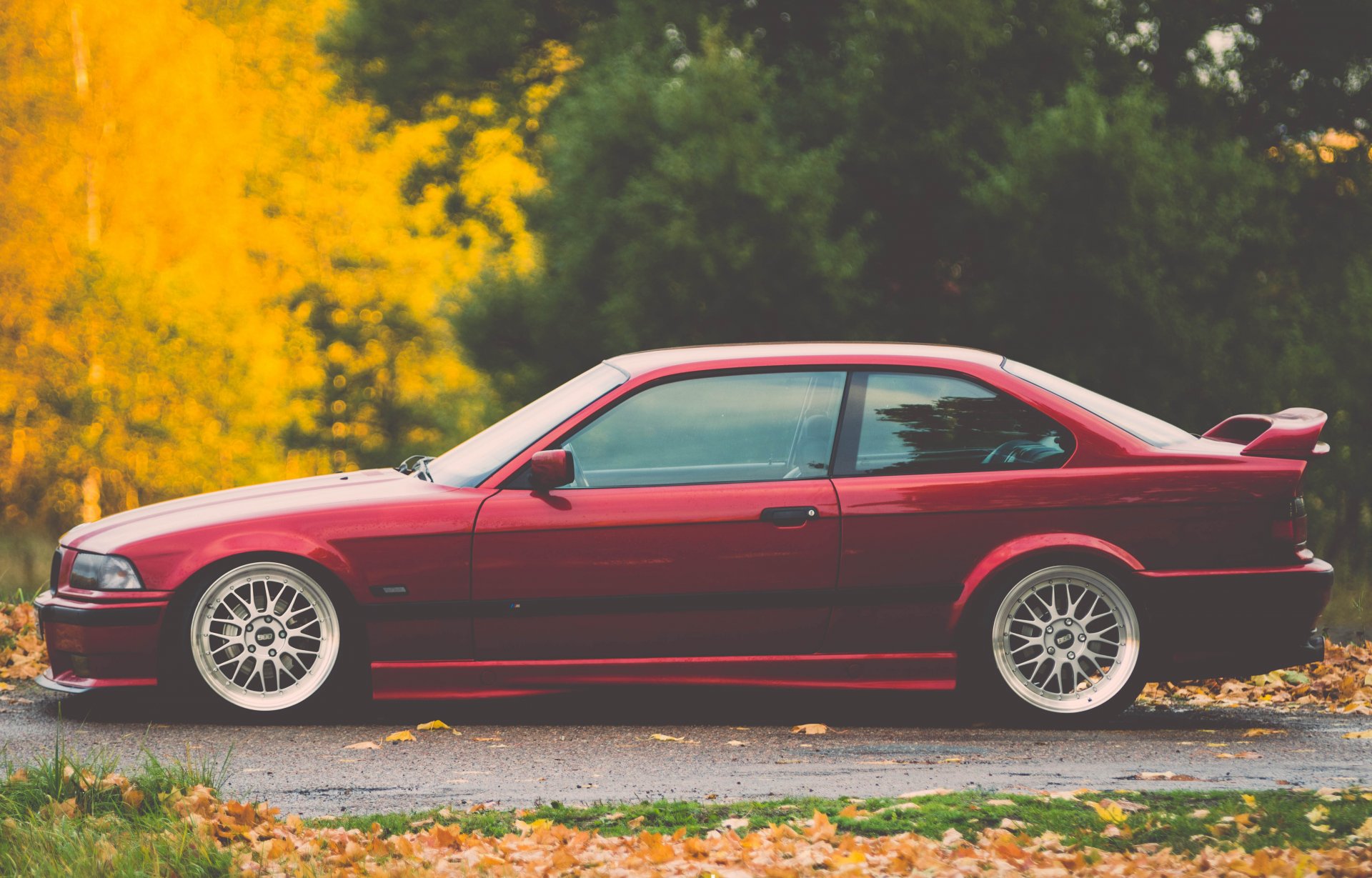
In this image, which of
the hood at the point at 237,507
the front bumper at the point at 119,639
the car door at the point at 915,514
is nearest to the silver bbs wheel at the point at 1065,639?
the car door at the point at 915,514

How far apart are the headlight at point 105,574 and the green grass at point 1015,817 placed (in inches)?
78.5

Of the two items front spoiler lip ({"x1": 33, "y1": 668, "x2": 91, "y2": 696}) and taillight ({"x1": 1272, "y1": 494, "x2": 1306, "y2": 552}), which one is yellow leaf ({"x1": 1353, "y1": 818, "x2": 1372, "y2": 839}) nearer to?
taillight ({"x1": 1272, "y1": 494, "x2": 1306, "y2": 552})

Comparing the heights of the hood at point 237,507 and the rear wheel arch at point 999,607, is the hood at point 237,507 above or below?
above

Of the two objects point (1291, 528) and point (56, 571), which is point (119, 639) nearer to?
point (56, 571)

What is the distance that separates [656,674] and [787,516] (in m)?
0.83

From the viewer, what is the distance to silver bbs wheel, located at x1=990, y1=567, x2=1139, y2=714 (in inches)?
247

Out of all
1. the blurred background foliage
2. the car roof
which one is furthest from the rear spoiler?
the blurred background foliage

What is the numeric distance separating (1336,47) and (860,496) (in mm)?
11497

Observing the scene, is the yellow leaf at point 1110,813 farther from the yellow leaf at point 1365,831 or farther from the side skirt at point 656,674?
the side skirt at point 656,674

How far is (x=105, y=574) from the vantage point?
20.5 feet

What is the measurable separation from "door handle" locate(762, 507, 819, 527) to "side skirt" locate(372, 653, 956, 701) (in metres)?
0.55

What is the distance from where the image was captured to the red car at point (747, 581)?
6.19m

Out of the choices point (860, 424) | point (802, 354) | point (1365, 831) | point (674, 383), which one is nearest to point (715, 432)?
point (674, 383)

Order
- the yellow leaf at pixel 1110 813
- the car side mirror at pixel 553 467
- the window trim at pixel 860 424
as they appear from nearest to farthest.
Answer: the yellow leaf at pixel 1110 813
the car side mirror at pixel 553 467
the window trim at pixel 860 424
